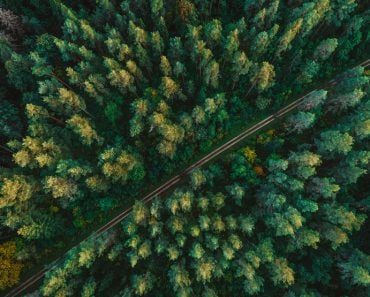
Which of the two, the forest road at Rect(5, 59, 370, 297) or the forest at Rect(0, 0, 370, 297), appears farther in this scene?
the forest road at Rect(5, 59, 370, 297)

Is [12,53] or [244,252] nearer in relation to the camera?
[244,252]

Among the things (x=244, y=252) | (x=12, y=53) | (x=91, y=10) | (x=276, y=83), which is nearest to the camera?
(x=244, y=252)

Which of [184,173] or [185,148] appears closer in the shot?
[185,148]


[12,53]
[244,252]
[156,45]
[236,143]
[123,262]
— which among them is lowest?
[244,252]

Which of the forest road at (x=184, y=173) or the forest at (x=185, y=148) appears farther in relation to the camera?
the forest road at (x=184, y=173)

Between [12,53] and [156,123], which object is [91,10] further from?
[156,123]

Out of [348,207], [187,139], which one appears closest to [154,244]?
[187,139]

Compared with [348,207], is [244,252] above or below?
above

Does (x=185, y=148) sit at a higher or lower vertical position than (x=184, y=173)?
higher
